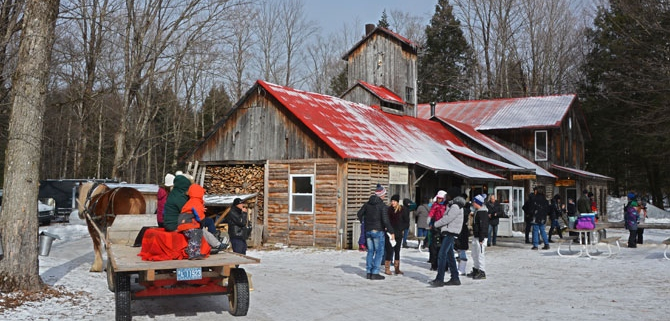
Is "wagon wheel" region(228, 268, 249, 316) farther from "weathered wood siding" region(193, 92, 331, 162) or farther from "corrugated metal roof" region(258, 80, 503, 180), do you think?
"weathered wood siding" region(193, 92, 331, 162)

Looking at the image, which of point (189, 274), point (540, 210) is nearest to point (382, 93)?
point (540, 210)

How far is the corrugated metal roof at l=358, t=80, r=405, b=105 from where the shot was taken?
29527 millimetres

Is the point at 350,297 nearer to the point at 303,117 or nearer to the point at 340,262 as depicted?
the point at 340,262

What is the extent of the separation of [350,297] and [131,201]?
6338mm

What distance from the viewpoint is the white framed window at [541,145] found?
36.6 metres

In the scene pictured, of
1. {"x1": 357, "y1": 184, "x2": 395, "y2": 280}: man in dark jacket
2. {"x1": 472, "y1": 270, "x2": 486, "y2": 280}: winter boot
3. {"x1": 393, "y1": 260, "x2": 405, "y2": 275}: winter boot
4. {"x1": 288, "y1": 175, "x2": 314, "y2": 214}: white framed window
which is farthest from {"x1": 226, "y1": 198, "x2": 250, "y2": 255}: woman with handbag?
{"x1": 288, "y1": 175, "x2": 314, "y2": 214}: white framed window

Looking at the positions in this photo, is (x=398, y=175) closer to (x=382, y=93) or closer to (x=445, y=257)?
(x=382, y=93)

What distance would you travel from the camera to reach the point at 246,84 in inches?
1946

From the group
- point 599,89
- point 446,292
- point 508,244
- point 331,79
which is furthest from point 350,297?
point 331,79

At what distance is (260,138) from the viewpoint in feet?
73.4

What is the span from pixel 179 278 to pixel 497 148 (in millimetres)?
28966

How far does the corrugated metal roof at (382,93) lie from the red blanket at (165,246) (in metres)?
21.6

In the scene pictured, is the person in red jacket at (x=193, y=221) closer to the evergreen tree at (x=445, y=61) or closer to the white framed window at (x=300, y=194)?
the white framed window at (x=300, y=194)

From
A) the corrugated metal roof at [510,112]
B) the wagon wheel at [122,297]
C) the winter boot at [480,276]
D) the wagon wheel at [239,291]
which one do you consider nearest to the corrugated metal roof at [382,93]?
the corrugated metal roof at [510,112]
